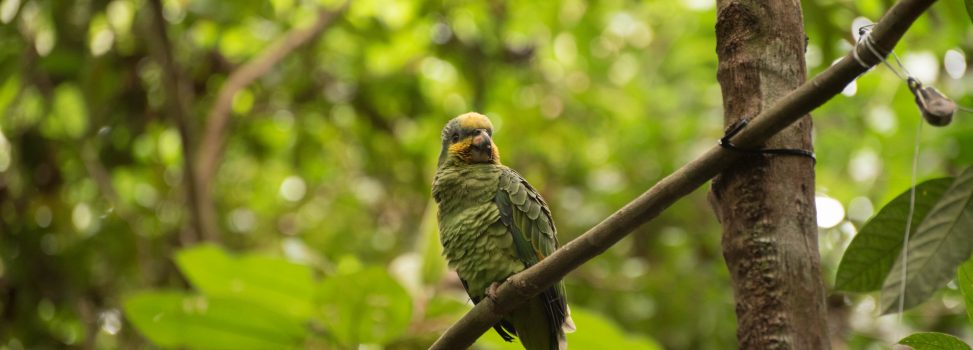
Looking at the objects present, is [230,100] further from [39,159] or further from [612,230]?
[612,230]

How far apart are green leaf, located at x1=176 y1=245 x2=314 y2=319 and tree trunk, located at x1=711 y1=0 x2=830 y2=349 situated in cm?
154

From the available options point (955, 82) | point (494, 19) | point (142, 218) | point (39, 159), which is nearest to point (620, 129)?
point (494, 19)

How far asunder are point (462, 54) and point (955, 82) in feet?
8.35

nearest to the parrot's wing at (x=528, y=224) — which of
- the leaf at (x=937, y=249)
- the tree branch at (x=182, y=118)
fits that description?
the leaf at (x=937, y=249)

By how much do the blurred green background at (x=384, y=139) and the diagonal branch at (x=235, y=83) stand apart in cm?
10

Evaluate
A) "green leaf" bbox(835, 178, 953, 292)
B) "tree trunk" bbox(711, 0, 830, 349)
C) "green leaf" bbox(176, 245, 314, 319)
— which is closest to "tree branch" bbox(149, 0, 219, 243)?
"green leaf" bbox(176, 245, 314, 319)

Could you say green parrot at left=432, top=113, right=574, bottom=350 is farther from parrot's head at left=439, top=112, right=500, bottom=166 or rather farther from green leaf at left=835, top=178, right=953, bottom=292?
green leaf at left=835, top=178, right=953, bottom=292

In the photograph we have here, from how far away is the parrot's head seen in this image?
7.76 ft

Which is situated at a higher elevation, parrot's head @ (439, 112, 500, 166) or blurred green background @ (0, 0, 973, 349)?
blurred green background @ (0, 0, 973, 349)

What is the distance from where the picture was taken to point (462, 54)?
4789 mm

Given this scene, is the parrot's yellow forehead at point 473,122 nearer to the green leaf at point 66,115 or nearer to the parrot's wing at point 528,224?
the parrot's wing at point 528,224

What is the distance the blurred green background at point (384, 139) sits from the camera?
4129 millimetres

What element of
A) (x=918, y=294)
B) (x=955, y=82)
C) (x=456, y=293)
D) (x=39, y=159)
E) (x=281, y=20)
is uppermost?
(x=281, y=20)

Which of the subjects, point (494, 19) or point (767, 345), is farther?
point (494, 19)
